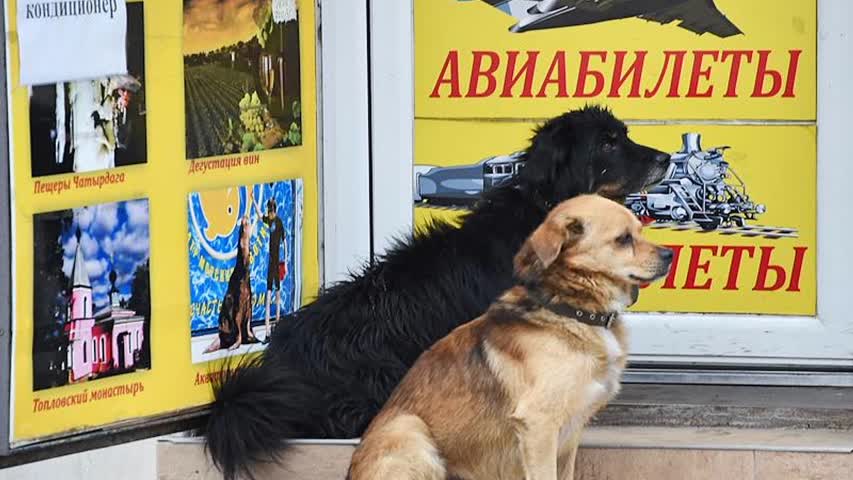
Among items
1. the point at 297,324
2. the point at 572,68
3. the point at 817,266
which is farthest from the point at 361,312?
the point at 817,266

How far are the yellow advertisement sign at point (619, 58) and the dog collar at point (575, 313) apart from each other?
1.69m

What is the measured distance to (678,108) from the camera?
607 centimetres

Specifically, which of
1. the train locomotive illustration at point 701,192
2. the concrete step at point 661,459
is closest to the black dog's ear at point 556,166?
the train locomotive illustration at point 701,192

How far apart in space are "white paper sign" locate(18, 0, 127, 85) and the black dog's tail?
1.11m

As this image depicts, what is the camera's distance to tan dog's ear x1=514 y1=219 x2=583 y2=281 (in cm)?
444

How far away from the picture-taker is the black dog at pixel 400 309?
5.38 m

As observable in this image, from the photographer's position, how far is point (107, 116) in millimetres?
5125

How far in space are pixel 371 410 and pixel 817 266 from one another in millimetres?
1782

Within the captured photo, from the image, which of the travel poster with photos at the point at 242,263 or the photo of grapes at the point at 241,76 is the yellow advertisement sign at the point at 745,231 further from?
the photo of grapes at the point at 241,76

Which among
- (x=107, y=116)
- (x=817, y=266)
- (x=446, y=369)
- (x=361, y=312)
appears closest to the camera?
(x=446, y=369)

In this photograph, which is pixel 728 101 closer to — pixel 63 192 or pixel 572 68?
pixel 572 68

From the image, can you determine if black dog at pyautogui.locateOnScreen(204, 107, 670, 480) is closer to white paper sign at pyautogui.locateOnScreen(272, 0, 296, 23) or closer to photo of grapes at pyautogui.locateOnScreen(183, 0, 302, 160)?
photo of grapes at pyautogui.locateOnScreen(183, 0, 302, 160)

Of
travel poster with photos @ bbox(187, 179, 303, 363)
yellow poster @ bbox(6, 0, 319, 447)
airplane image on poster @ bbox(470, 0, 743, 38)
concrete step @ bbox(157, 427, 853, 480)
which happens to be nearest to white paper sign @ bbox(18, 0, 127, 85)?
yellow poster @ bbox(6, 0, 319, 447)

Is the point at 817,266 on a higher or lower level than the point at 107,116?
lower
